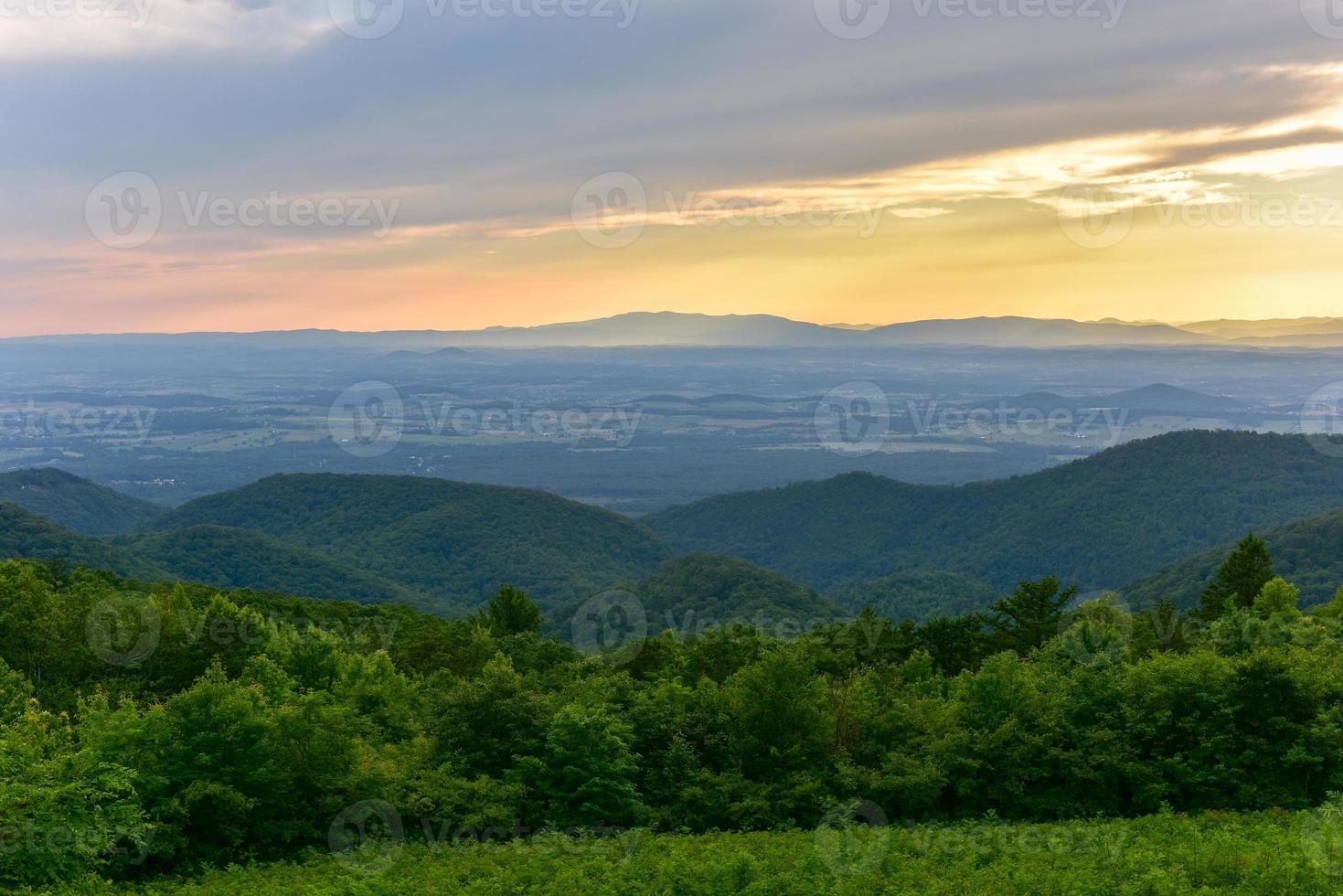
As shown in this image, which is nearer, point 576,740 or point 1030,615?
point 576,740

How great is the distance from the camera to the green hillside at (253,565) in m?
130

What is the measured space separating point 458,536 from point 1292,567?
123 metres

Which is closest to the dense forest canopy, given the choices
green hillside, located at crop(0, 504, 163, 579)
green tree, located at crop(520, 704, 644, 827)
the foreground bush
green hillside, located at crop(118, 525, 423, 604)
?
green tree, located at crop(520, 704, 644, 827)

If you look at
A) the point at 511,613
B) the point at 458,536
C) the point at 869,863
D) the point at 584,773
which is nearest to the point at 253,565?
the point at 458,536

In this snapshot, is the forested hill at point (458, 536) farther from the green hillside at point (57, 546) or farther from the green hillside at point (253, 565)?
the green hillside at point (57, 546)

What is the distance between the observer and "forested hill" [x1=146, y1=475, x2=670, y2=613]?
160000mm

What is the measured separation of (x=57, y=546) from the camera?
11119 cm

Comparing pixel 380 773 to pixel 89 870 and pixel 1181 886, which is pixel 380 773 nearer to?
pixel 89 870

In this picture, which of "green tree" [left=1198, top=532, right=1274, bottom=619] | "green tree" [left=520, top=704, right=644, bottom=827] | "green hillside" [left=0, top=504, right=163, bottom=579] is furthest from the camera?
"green hillside" [left=0, top=504, right=163, bottom=579]

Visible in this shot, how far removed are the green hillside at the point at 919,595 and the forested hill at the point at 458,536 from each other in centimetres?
3801

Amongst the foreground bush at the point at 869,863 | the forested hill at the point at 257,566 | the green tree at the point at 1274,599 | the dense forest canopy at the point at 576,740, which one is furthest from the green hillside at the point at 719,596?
the foreground bush at the point at 869,863

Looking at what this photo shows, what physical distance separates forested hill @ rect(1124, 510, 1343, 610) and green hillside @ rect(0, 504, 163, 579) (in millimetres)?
103664

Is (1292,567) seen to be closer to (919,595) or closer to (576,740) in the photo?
(919,595)

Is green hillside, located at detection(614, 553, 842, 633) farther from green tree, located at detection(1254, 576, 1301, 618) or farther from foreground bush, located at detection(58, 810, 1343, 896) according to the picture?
foreground bush, located at detection(58, 810, 1343, 896)
